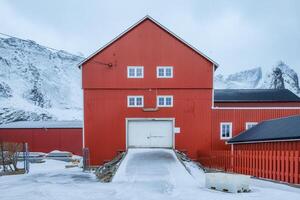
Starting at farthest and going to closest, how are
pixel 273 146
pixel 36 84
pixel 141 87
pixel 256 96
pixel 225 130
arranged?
pixel 36 84, pixel 256 96, pixel 225 130, pixel 141 87, pixel 273 146

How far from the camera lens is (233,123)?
23078 mm

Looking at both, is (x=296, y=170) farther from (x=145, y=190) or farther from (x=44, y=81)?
(x=44, y=81)

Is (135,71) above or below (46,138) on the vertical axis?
above

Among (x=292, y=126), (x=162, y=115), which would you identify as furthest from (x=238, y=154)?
(x=162, y=115)

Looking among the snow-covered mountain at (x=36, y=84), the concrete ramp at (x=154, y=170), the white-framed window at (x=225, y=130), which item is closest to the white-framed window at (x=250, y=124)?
the white-framed window at (x=225, y=130)

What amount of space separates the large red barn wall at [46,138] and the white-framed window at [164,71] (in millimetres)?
12780

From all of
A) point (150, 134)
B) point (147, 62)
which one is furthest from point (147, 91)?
point (150, 134)

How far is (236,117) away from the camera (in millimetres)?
23094

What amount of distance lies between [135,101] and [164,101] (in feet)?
6.61

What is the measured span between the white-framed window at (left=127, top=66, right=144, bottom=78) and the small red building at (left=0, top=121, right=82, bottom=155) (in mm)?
11751

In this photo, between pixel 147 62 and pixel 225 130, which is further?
pixel 225 130

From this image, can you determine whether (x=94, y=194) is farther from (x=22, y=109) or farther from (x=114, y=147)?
(x=22, y=109)

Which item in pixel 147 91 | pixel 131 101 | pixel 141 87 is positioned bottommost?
pixel 131 101

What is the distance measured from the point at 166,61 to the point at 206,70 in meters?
2.85
